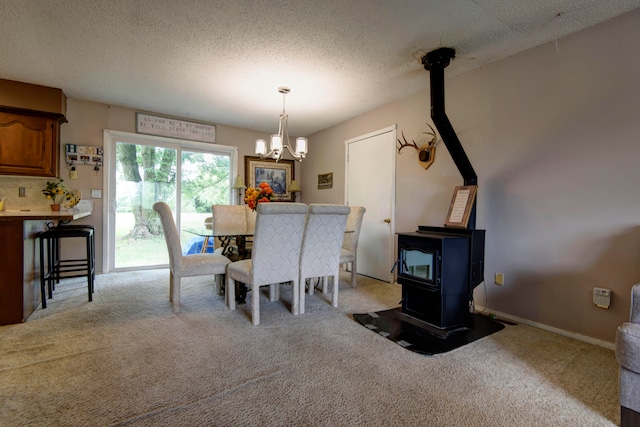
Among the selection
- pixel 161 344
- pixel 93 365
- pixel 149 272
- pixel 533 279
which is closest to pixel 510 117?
pixel 533 279

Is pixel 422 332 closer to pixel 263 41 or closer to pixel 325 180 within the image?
pixel 263 41

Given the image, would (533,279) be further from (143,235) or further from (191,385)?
(143,235)

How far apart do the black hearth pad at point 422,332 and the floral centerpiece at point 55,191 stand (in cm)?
403

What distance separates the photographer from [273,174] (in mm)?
5629

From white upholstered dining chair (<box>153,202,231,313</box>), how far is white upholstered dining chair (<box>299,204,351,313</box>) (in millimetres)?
Answer: 807

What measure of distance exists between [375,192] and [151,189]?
3.46m

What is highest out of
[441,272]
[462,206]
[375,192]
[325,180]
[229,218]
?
[325,180]

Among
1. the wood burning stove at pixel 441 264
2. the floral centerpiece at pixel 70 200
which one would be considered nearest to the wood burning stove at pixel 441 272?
the wood burning stove at pixel 441 264

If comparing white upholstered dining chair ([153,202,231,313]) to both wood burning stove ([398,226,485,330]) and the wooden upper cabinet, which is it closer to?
wood burning stove ([398,226,485,330])

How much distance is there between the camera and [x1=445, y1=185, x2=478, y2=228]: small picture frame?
2600 mm

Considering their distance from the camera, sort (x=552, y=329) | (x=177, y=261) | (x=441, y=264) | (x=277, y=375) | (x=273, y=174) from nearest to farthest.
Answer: (x=277, y=375)
(x=441, y=264)
(x=552, y=329)
(x=177, y=261)
(x=273, y=174)

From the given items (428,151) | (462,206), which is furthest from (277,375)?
(428,151)

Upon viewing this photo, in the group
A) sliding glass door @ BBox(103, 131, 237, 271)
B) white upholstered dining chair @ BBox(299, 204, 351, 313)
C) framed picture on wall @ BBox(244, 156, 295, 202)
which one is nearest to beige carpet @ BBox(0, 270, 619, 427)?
white upholstered dining chair @ BBox(299, 204, 351, 313)

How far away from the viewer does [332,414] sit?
139 cm
